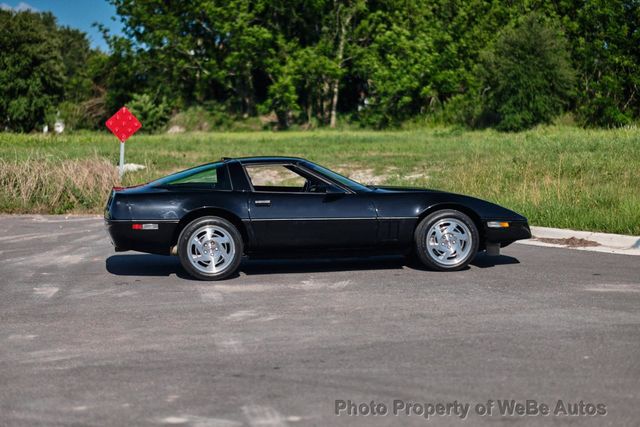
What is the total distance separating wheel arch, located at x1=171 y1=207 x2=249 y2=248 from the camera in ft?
29.0

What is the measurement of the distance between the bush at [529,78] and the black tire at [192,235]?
36.2 m

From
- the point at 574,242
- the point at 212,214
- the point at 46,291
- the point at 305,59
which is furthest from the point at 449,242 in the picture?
the point at 305,59

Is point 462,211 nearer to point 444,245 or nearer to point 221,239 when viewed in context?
point 444,245

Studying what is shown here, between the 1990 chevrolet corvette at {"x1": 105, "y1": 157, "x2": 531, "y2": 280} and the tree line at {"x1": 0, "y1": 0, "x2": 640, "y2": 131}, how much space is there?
43.4 metres

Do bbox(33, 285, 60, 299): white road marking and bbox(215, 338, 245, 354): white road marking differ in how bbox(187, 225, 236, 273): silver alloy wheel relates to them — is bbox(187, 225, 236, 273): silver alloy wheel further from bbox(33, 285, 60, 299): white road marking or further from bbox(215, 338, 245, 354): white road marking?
bbox(215, 338, 245, 354): white road marking

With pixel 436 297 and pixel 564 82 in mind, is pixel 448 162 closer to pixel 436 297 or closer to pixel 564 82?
pixel 436 297

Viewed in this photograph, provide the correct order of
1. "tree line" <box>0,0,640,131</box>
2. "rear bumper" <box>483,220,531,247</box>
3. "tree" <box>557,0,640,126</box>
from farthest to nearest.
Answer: "tree line" <box>0,0,640,131</box>
"tree" <box>557,0,640,126</box>
"rear bumper" <box>483,220,531,247</box>

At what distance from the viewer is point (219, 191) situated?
8.95 metres

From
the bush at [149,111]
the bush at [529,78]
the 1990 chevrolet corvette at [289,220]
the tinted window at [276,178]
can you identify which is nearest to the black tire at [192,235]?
the 1990 chevrolet corvette at [289,220]

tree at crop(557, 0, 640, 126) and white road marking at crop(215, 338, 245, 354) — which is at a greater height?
tree at crop(557, 0, 640, 126)

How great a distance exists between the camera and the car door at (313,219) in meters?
8.85

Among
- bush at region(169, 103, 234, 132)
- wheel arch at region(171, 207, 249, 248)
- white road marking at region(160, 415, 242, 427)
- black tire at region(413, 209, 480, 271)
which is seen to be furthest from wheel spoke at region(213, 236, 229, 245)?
bush at region(169, 103, 234, 132)

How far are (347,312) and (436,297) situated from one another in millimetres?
1008

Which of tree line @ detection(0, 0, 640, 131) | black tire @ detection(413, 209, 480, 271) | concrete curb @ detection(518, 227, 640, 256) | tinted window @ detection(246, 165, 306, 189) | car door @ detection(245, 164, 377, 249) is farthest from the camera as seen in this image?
tree line @ detection(0, 0, 640, 131)
